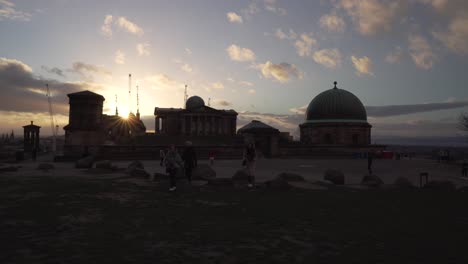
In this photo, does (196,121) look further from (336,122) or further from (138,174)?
(138,174)

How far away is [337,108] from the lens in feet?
190

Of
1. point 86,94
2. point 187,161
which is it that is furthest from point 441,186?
point 86,94

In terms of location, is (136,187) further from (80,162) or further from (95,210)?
(80,162)

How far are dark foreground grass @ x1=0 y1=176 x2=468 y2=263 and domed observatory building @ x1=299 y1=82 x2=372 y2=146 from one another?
4623cm

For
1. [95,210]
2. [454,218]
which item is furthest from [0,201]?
[454,218]

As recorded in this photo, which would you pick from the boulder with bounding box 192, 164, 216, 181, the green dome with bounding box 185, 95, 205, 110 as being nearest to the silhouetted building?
the green dome with bounding box 185, 95, 205, 110

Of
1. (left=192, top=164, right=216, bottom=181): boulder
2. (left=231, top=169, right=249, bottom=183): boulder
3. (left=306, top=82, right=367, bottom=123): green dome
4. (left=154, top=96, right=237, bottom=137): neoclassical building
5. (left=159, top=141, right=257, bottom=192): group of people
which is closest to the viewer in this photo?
(left=159, top=141, right=257, bottom=192): group of people

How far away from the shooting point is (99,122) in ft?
92.6

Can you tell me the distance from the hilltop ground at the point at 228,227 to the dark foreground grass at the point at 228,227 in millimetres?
16

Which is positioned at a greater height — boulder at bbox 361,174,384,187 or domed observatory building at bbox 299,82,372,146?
domed observatory building at bbox 299,82,372,146

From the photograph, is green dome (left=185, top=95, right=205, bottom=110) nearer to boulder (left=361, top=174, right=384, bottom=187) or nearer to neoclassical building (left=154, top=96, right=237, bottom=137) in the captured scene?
neoclassical building (left=154, top=96, right=237, bottom=137)

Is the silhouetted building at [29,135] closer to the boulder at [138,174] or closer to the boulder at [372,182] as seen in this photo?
the boulder at [138,174]

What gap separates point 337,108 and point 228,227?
54814 mm

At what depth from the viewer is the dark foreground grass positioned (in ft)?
16.2
